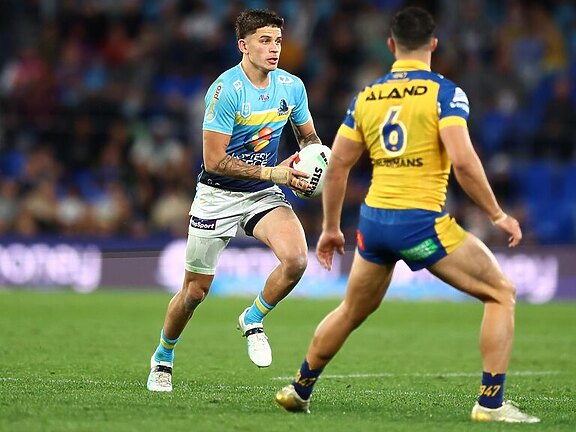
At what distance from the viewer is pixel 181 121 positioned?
66.1 feet

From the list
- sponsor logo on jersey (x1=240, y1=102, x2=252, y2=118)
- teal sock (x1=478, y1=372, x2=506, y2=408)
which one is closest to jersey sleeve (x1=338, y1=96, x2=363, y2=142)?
teal sock (x1=478, y1=372, x2=506, y2=408)

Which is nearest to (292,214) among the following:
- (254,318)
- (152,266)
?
(254,318)

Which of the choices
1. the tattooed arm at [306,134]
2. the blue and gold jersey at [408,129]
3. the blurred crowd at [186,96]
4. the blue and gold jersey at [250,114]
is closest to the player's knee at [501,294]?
the blue and gold jersey at [408,129]

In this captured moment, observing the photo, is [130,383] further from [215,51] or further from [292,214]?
[215,51]

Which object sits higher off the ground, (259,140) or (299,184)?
(259,140)

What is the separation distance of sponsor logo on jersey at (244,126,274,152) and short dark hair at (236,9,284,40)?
69cm

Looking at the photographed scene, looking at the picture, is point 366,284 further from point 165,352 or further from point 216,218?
point 165,352

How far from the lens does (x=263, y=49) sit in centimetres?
841

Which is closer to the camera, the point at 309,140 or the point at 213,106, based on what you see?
the point at 213,106

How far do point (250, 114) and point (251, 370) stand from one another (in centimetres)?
252

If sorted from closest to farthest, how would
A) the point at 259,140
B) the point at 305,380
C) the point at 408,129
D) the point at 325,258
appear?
the point at 408,129 → the point at 325,258 → the point at 305,380 → the point at 259,140

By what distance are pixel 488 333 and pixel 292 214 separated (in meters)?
2.26

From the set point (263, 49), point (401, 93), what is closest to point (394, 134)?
point (401, 93)

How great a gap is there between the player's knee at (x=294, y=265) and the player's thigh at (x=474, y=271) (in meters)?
1.65
